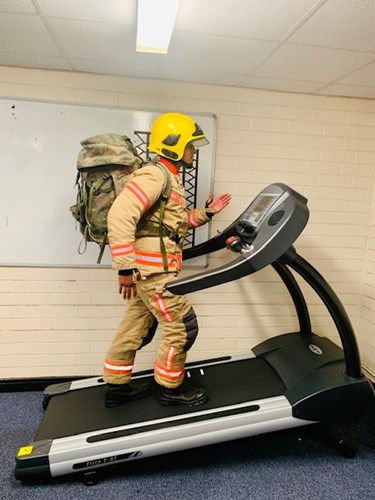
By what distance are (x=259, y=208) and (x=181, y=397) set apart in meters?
1.20

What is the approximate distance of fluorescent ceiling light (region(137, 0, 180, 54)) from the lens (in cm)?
145

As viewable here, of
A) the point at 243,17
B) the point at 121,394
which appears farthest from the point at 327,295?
the point at 243,17

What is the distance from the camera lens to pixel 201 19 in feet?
5.36

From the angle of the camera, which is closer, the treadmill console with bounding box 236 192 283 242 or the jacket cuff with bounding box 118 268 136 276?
the treadmill console with bounding box 236 192 283 242

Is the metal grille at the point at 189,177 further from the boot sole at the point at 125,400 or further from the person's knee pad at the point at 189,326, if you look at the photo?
the boot sole at the point at 125,400

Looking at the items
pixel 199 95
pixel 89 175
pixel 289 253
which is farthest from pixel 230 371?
pixel 199 95

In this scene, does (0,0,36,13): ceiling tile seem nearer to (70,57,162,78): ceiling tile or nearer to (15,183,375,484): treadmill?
(70,57,162,78): ceiling tile

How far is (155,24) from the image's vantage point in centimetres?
161

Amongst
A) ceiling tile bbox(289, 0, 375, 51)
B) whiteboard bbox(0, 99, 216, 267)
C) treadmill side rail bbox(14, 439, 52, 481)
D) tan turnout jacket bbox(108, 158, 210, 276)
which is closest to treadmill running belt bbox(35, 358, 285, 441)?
treadmill side rail bbox(14, 439, 52, 481)

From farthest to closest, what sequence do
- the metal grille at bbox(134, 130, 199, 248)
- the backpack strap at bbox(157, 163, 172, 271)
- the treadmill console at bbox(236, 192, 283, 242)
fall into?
the metal grille at bbox(134, 130, 199, 248) → the backpack strap at bbox(157, 163, 172, 271) → the treadmill console at bbox(236, 192, 283, 242)

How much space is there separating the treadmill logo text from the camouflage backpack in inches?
Answer: 50.1

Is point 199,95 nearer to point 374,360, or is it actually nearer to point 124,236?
point 124,236

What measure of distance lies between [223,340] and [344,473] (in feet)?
3.90

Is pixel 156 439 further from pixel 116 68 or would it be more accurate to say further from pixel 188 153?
pixel 116 68
